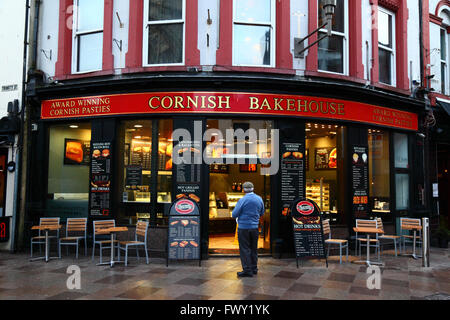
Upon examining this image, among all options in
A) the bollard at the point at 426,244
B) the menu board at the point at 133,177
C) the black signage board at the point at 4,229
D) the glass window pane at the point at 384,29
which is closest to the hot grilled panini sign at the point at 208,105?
the menu board at the point at 133,177

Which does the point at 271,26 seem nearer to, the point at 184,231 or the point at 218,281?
the point at 184,231

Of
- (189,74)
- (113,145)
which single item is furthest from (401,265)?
(113,145)

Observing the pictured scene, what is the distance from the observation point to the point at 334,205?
10430 mm

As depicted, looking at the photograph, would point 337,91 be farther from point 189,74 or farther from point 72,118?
point 72,118

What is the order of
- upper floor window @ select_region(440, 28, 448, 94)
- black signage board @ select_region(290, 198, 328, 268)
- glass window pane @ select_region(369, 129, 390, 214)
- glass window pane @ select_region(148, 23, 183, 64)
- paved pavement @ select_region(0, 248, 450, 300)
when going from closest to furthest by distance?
paved pavement @ select_region(0, 248, 450, 300) → black signage board @ select_region(290, 198, 328, 268) → glass window pane @ select_region(148, 23, 183, 64) → glass window pane @ select_region(369, 129, 390, 214) → upper floor window @ select_region(440, 28, 448, 94)

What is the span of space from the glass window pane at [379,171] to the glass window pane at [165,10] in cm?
633

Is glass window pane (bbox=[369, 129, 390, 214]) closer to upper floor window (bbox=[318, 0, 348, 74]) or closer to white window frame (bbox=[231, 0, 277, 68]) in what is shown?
upper floor window (bbox=[318, 0, 348, 74])

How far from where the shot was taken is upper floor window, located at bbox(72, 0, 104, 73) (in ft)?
34.3

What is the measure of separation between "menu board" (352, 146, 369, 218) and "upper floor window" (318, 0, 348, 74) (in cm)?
232

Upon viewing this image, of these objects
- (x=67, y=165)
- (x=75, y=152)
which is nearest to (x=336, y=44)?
(x=75, y=152)

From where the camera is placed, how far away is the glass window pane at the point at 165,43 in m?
9.80

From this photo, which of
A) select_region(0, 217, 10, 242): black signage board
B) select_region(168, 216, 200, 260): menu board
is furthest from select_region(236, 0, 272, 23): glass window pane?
select_region(0, 217, 10, 242): black signage board

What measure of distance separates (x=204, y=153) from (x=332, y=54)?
180 inches
